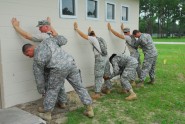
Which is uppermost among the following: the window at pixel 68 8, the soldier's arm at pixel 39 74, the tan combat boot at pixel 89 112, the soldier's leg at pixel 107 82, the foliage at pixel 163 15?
the foliage at pixel 163 15

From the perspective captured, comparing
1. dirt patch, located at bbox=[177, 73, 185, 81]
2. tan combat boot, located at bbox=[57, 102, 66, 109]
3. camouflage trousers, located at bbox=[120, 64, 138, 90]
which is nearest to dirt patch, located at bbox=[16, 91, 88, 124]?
tan combat boot, located at bbox=[57, 102, 66, 109]

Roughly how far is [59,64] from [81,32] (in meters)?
2.04

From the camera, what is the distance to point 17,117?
184 inches

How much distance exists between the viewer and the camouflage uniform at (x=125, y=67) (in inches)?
250

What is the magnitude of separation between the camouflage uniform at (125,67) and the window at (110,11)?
1768 millimetres

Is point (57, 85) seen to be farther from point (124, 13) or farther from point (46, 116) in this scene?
point (124, 13)

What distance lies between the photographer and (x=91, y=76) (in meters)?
7.54

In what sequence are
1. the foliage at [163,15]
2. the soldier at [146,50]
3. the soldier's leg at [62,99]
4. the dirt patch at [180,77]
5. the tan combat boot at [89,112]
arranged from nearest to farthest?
the tan combat boot at [89,112]
the soldier's leg at [62,99]
the soldier at [146,50]
the dirt patch at [180,77]
the foliage at [163,15]

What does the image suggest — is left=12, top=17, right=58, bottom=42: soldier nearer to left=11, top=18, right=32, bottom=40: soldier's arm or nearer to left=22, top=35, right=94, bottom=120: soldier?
left=11, top=18, right=32, bottom=40: soldier's arm

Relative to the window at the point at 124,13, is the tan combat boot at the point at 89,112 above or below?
below

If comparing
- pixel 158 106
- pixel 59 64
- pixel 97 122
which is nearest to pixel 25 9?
pixel 59 64

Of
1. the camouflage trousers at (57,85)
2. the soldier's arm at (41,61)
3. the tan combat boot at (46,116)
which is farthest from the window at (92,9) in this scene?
the tan combat boot at (46,116)

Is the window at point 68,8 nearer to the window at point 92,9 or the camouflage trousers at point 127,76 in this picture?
the window at point 92,9

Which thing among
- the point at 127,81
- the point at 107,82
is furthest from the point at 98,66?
the point at 127,81
